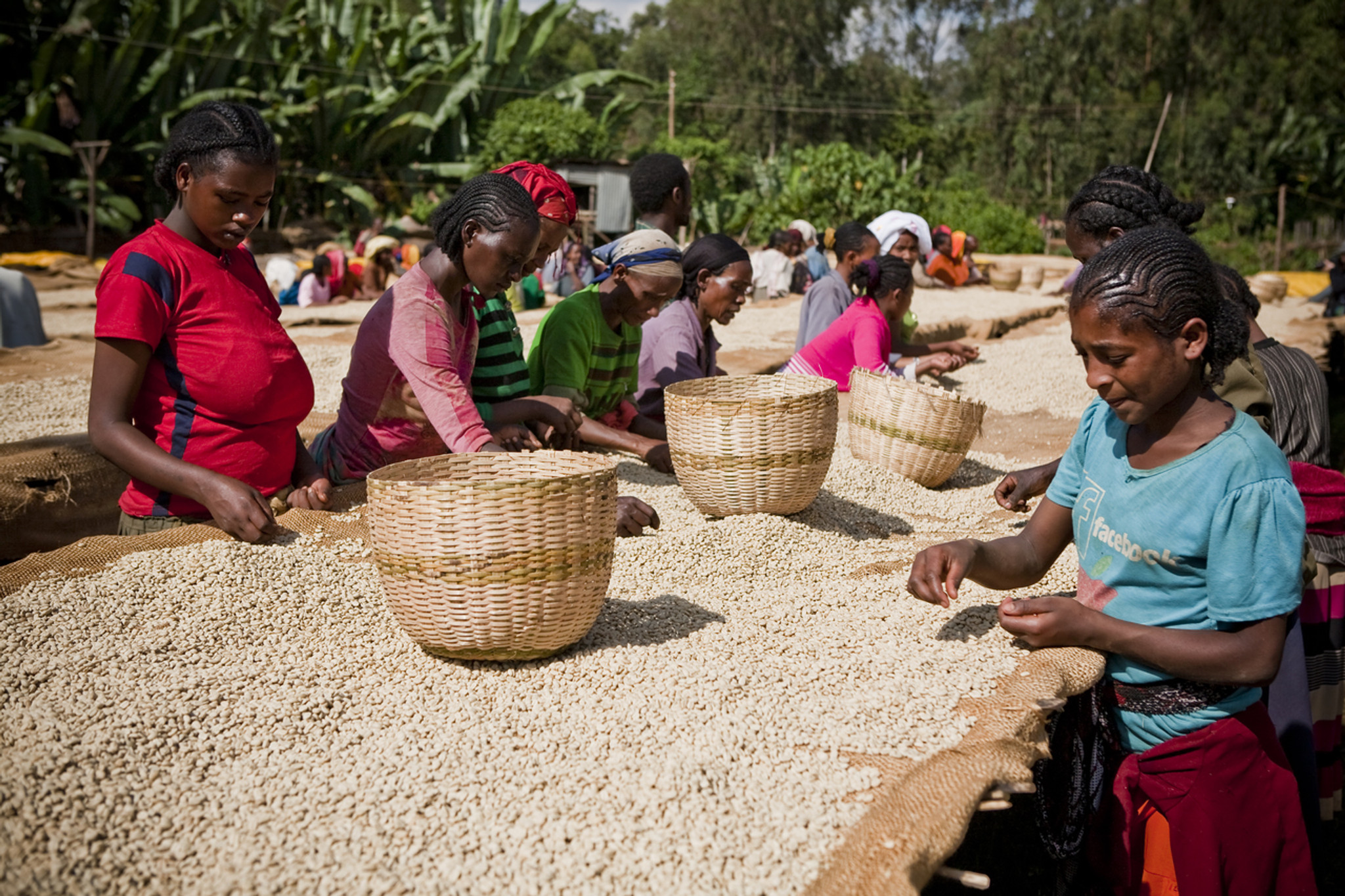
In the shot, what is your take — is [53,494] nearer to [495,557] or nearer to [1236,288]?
[495,557]

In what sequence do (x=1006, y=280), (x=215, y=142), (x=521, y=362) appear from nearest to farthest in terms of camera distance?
(x=215, y=142) → (x=521, y=362) → (x=1006, y=280)

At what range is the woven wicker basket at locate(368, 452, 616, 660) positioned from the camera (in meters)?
2.00

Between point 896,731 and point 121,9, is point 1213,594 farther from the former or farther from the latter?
point 121,9

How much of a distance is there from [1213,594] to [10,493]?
3.95 m

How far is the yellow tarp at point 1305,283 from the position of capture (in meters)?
17.1

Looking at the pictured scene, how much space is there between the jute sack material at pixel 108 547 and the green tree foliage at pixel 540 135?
58.8ft

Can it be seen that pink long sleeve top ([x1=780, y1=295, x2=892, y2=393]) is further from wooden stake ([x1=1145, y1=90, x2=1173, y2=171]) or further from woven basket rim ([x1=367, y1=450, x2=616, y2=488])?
wooden stake ([x1=1145, y1=90, x2=1173, y2=171])

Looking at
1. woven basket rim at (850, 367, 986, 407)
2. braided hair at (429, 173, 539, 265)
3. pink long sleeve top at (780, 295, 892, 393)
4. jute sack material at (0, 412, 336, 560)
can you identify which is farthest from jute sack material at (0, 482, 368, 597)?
pink long sleeve top at (780, 295, 892, 393)

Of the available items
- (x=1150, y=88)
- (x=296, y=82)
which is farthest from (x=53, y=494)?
(x=1150, y=88)

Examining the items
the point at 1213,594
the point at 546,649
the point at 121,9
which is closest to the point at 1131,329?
the point at 1213,594

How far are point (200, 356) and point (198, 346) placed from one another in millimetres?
25

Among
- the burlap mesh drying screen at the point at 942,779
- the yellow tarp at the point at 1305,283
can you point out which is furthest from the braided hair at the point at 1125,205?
the yellow tarp at the point at 1305,283

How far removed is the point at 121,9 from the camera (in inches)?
782

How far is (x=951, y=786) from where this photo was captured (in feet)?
5.66
